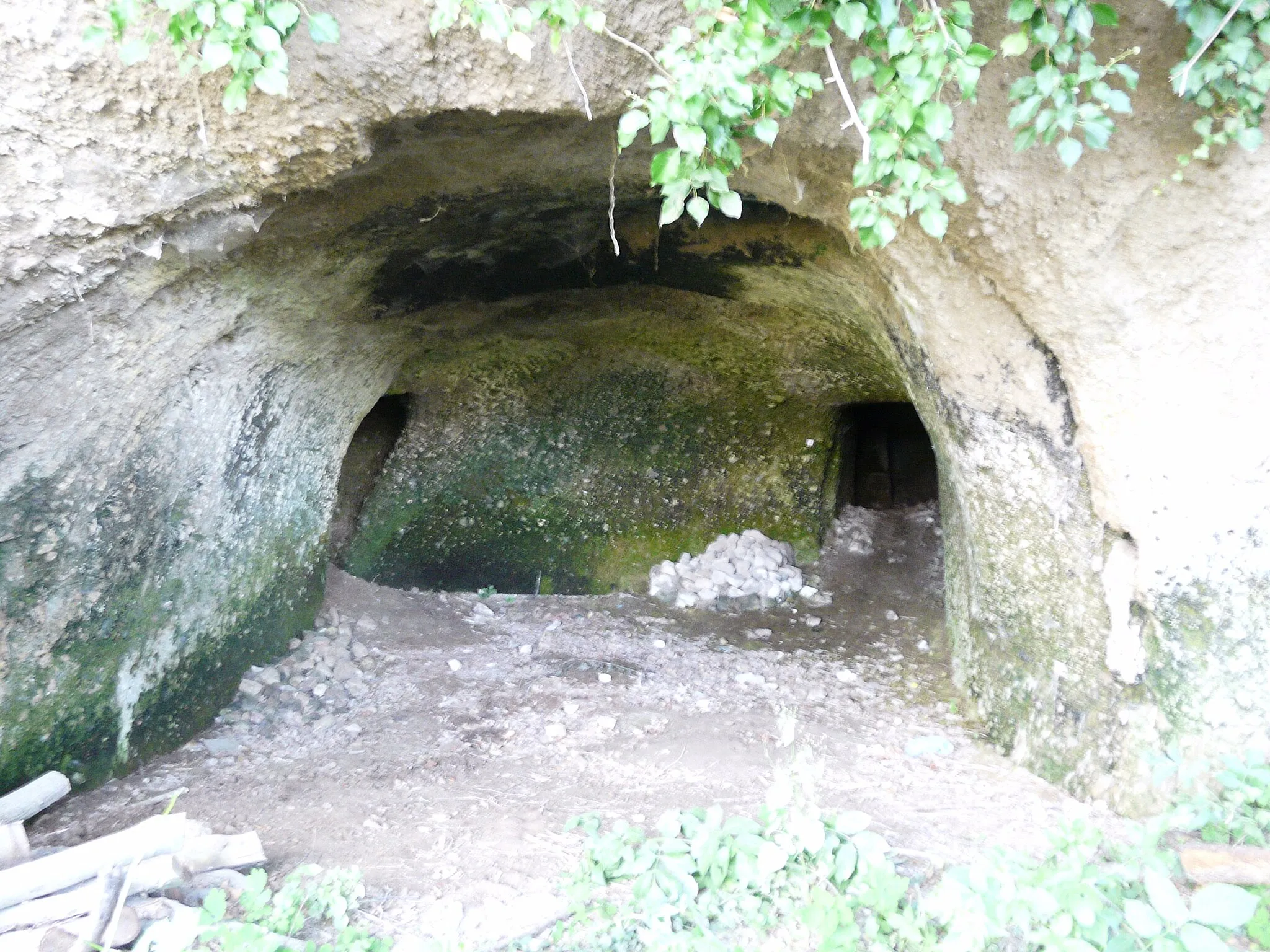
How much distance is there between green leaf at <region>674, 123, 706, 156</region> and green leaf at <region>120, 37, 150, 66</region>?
1.12 m

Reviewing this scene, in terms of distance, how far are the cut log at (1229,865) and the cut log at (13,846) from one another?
2.63 metres

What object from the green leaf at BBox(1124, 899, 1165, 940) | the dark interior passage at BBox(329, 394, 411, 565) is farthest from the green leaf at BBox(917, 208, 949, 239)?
the dark interior passage at BBox(329, 394, 411, 565)

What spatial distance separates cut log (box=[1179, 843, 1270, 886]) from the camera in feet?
6.01

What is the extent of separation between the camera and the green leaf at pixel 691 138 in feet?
5.43

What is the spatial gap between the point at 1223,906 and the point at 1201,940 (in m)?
0.09

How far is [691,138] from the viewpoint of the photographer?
1660mm

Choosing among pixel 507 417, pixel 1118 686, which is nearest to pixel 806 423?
pixel 507 417

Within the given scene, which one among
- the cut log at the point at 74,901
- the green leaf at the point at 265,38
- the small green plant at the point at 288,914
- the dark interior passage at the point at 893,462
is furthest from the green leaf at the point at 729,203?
the dark interior passage at the point at 893,462

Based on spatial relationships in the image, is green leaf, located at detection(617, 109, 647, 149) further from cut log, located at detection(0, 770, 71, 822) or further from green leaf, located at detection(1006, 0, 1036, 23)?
cut log, located at detection(0, 770, 71, 822)

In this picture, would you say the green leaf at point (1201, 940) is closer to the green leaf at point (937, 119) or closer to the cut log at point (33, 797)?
the green leaf at point (937, 119)

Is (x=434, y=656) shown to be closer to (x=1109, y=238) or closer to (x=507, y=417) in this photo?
(x=507, y=417)

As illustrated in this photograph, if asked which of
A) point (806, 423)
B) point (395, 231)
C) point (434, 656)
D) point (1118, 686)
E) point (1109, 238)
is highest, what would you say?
point (395, 231)

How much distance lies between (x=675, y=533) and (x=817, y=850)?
3676mm

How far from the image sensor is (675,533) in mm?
5527
